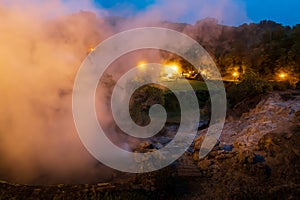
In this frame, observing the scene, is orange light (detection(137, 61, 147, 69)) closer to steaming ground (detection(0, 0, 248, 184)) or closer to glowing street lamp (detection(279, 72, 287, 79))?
steaming ground (detection(0, 0, 248, 184))

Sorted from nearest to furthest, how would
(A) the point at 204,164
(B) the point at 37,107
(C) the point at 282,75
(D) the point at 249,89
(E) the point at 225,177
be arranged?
(E) the point at 225,177 < (B) the point at 37,107 < (A) the point at 204,164 < (D) the point at 249,89 < (C) the point at 282,75

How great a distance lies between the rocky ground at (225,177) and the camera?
3.95m

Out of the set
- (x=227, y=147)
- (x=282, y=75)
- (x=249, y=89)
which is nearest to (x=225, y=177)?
(x=227, y=147)

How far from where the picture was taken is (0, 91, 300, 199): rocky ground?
13.0 ft

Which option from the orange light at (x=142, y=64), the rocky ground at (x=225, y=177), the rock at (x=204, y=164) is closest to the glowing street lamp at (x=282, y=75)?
the orange light at (x=142, y=64)

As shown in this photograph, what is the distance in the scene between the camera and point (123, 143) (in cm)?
662

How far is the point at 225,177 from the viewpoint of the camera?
199 inches

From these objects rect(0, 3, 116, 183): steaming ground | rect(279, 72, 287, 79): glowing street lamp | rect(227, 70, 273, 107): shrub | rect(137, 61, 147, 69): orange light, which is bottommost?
rect(0, 3, 116, 183): steaming ground

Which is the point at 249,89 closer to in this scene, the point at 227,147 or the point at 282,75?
the point at 227,147

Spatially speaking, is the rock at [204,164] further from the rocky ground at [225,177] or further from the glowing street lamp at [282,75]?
the glowing street lamp at [282,75]

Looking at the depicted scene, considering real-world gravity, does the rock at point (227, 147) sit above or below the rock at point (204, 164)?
above

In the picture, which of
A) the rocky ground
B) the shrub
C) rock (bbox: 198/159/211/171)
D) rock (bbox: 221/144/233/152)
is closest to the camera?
the rocky ground

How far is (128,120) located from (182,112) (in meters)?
4.44

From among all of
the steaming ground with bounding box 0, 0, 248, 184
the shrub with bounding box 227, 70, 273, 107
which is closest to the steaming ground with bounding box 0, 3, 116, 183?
the steaming ground with bounding box 0, 0, 248, 184
